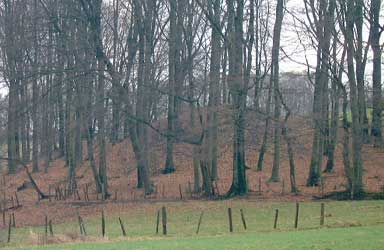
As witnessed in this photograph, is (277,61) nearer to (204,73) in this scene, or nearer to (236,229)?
(204,73)

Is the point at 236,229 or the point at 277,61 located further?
the point at 277,61

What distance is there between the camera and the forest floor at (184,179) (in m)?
34.6

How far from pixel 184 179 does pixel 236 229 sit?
17963 mm

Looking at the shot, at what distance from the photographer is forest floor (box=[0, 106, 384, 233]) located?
1361 inches

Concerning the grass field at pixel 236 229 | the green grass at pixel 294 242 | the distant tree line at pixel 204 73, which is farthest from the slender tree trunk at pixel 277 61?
the green grass at pixel 294 242

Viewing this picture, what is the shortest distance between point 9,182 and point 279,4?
82.4 ft

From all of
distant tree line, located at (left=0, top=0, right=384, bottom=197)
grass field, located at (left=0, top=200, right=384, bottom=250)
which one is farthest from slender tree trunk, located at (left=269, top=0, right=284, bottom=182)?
grass field, located at (left=0, top=200, right=384, bottom=250)

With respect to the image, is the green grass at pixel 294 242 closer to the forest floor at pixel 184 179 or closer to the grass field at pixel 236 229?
the grass field at pixel 236 229

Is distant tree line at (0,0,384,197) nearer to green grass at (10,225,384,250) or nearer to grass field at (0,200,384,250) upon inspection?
grass field at (0,200,384,250)

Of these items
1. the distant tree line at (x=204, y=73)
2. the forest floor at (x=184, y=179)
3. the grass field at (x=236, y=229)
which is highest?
the distant tree line at (x=204, y=73)

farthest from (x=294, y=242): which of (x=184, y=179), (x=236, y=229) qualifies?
(x=184, y=179)

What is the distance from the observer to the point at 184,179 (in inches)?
1692

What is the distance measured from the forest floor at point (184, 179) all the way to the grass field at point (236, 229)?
2.20m

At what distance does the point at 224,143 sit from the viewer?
3622 centimetres
